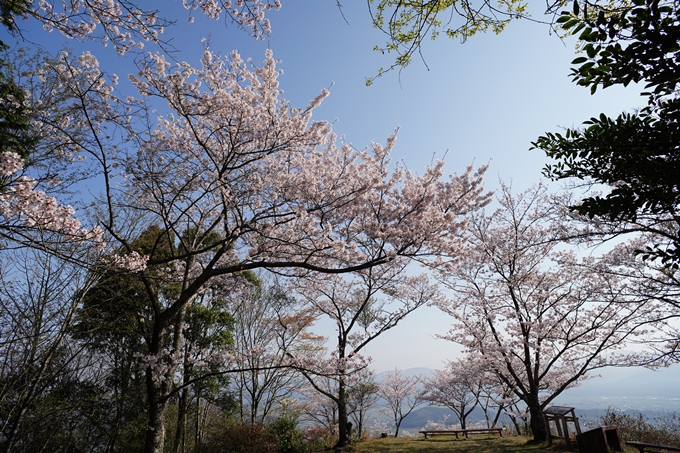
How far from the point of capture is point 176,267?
8531mm

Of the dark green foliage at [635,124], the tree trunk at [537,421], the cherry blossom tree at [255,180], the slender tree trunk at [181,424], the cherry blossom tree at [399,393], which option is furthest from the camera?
the cherry blossom tree at [399,393]

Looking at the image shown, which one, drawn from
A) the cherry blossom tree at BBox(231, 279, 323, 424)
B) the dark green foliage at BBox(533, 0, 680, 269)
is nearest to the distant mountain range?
the cherry blossom tree at BBox(231, 279, 323, 424)

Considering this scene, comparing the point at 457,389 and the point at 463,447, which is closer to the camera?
the point at 463,447

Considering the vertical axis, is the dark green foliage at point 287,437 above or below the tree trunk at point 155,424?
below

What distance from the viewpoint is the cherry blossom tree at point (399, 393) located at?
851 inches

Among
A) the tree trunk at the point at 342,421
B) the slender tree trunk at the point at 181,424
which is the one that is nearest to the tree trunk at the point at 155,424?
the slender tree trunk at the point at 181,424

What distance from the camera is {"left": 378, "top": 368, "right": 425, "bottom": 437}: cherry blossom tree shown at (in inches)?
851

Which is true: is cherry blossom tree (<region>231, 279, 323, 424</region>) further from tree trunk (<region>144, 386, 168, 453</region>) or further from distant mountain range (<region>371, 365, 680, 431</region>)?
distant mountain range (<region>371, 365, 680, 431</region>)

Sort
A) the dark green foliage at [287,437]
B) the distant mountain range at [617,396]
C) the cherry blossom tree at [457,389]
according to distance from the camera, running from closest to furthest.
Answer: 1. the dark green foliage at [287,437]
2. the cherry blossom tree at [457,389]
3. the distant mountain range at [617,396]

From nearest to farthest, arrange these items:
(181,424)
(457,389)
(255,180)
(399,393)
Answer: (255,180) → (181,424) → (457,389) → (399,393)

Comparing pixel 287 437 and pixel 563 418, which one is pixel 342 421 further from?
pixel 563 418

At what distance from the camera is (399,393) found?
21812 millimetres

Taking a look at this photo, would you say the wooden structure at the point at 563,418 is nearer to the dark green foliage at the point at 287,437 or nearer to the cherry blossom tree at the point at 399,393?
the dark green foliage at the point at 287,437

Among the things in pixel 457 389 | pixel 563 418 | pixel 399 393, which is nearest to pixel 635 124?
pixel 563 418
